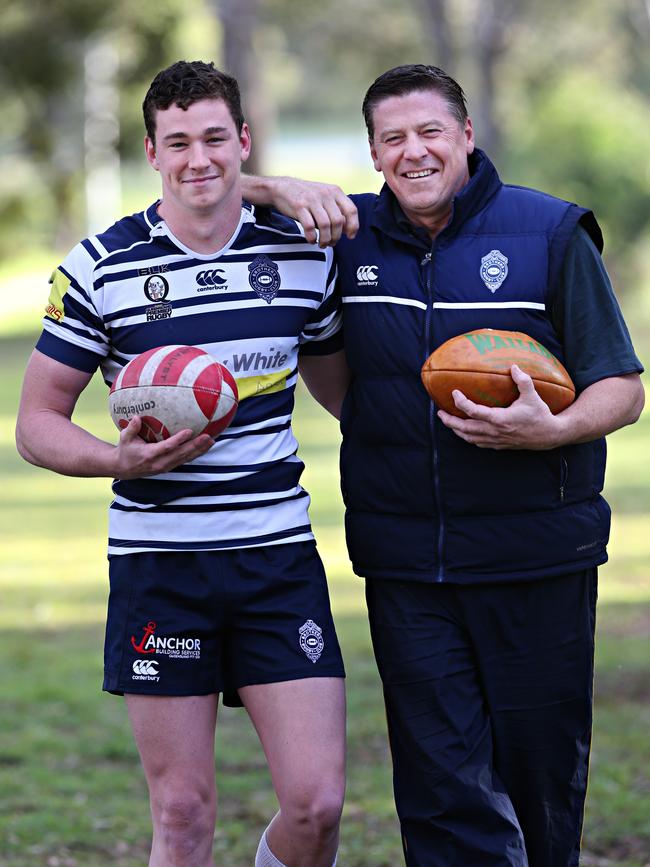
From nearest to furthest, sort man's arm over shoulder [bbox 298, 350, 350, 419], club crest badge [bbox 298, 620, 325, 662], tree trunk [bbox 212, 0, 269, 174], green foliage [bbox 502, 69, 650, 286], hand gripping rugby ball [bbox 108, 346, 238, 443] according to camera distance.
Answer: hand gripping rugby ball [bbox 108, 346, 238, 443]
club crest badge [bbox 298, 620, 325, 662]
man's arm over shoulder [bbox 298, 350, 350, 419]
tree trunk [bbox 212, 0, 269, 174]
green foliage [bbox 502, 69, 650, 286]

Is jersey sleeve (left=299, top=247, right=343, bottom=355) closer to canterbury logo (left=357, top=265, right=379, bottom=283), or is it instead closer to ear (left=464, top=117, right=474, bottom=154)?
canterbury logo (left=357, top=265, right=379, bottom=283)

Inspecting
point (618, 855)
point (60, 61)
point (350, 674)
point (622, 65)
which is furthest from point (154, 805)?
point (622, 65)

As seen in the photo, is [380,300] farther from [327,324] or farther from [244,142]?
[244,142]

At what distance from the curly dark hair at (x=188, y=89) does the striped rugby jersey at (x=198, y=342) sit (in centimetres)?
34

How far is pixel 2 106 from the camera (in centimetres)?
4062

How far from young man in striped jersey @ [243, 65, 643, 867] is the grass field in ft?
A: 4.70

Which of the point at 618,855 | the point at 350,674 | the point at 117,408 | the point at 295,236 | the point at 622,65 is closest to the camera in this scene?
the point at 117,408

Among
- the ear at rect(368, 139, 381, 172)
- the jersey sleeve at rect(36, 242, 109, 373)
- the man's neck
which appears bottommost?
the jersey sleeve at rect(36, 242, 109, 373)

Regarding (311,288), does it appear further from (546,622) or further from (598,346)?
(546,622)

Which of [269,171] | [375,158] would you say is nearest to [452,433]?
[375,158]

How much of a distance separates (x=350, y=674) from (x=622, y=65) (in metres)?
51.1

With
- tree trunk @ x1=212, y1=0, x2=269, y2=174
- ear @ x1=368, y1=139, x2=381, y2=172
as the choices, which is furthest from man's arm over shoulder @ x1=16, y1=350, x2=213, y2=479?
tree trunk @ x1=212, y1=0, x2=269, y2=174

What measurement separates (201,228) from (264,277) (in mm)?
241

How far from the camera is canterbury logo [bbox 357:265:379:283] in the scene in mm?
4598
